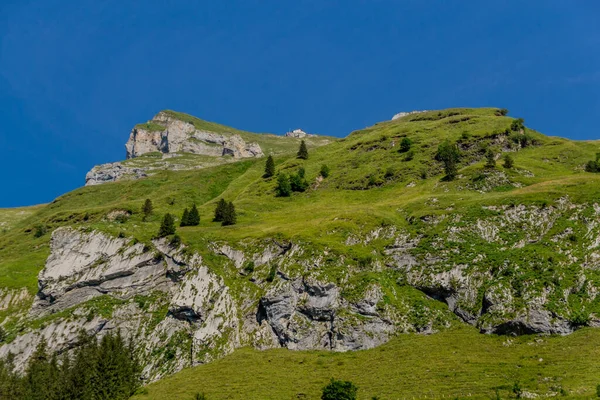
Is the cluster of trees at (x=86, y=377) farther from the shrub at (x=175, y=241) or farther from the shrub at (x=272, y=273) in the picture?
the shrub at (x=272, y=273)

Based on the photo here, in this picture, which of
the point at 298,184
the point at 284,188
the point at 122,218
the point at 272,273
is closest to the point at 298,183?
the point at 298,184

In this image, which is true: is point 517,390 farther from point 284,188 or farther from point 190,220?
point 284,188

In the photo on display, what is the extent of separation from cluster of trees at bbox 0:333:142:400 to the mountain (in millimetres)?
4693

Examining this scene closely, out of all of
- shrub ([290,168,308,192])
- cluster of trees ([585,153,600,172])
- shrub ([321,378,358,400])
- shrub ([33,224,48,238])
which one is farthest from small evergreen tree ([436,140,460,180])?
shrub ([33,224,48,238])

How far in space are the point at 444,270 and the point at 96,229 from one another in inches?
3377

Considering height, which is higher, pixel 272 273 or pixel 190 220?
pixel 190 220

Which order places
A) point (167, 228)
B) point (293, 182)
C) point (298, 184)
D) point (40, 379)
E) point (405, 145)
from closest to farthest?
point (40, 379) < point (167, 228) < point (298, 184) < point (293, 182) < point (405, 145)

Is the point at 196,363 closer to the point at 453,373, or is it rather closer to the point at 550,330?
the point at 453,373

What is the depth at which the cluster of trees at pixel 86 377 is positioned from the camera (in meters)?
68.9

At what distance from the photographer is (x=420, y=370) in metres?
57.7

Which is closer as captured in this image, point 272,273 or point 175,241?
point 272,273

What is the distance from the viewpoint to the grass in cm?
4988

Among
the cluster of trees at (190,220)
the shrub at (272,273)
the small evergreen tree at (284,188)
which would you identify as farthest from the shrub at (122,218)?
the shrub at (272,273)

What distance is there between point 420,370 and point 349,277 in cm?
2390
